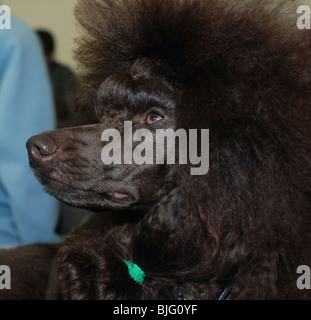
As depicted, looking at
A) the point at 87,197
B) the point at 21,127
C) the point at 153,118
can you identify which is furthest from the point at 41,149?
the point at 21,127

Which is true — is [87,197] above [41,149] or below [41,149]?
below

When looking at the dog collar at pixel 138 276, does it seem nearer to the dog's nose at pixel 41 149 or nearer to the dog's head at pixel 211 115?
the dog's head at pixel 211 115

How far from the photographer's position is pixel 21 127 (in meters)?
1.43

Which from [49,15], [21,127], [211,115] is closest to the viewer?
[211,115]

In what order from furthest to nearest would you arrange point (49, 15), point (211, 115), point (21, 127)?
1. point (49, 15)
2. point (21, 127)
3. point (211, 115)

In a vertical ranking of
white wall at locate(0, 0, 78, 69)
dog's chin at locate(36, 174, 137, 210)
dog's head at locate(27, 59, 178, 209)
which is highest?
white wall at locate(0, 0, 78, 69)

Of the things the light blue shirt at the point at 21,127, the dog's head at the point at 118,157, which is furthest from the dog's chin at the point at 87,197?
the light blue shirt at the point at 21,127

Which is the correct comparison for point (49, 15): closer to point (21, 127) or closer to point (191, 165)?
point (21, 127)

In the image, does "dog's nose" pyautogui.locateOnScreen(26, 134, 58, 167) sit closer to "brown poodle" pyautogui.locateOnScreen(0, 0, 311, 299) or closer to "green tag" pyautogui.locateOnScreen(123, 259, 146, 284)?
"brown poodle" pyautogui.locateOnScreen(0, 0, 311, 299)

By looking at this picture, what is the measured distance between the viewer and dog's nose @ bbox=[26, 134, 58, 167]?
88 cm

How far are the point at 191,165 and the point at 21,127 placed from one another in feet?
2.59

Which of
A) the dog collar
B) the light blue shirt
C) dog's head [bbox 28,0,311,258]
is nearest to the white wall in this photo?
the light blue shirt

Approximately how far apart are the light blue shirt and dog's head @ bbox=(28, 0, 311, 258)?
1.78ft
